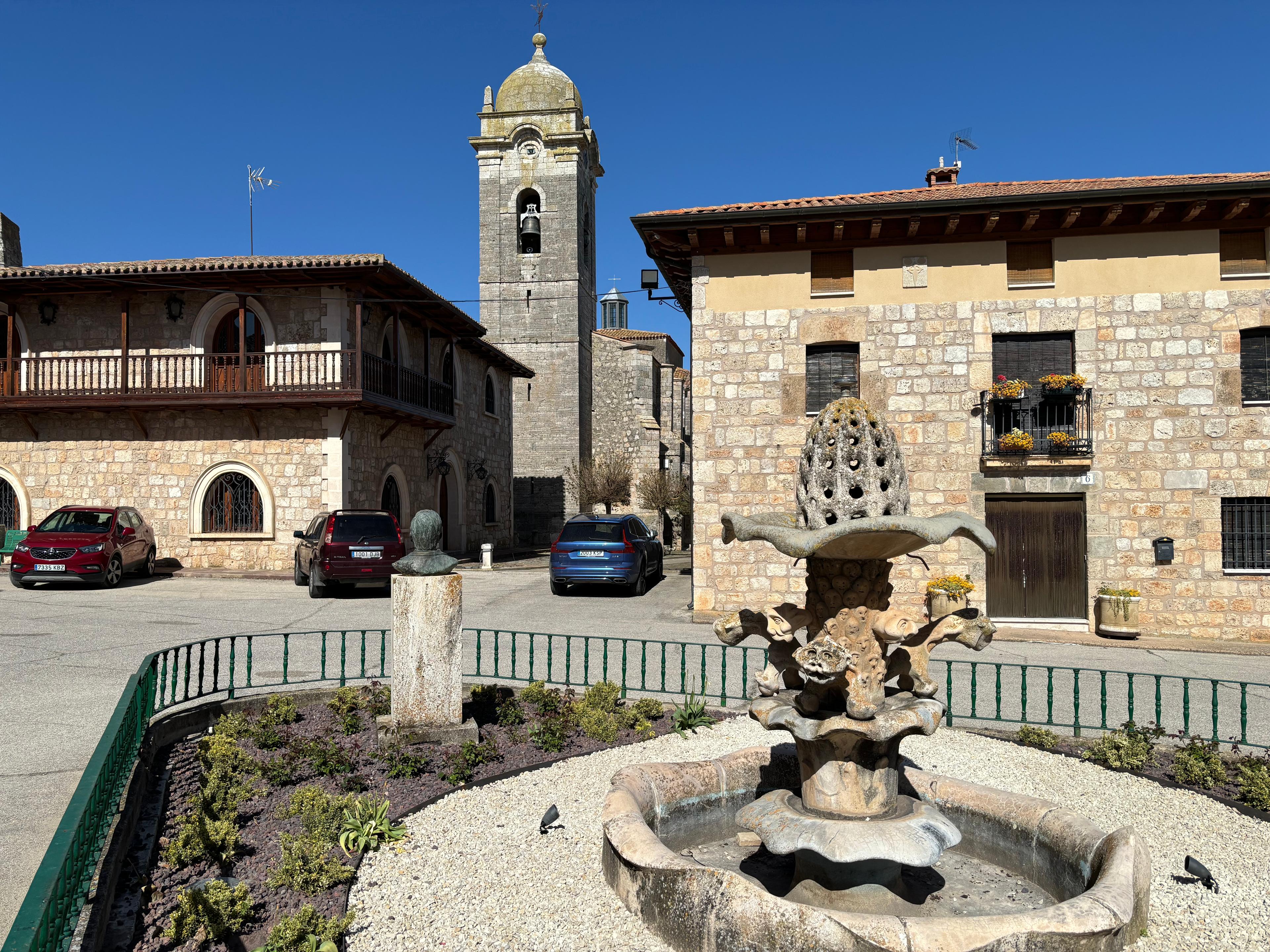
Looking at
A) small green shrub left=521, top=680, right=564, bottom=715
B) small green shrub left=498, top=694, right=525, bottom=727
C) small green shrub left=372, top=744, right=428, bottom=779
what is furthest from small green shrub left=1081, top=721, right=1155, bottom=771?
small green shrub left=372, top=744, right=428, bottom=779

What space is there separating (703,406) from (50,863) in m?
10.6

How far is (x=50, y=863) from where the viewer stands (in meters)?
2.80

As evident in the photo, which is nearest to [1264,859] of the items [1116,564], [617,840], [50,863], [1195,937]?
[1195,937]

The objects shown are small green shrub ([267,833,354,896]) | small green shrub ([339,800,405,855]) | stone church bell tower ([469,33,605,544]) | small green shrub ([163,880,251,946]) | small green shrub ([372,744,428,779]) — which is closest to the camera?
small green shrub ([163,880,251,946])

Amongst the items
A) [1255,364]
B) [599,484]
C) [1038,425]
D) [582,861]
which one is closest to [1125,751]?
[582,861]

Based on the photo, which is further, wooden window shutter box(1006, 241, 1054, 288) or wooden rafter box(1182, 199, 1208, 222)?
wooden window shutter box(1006, 241, 1054, 288)

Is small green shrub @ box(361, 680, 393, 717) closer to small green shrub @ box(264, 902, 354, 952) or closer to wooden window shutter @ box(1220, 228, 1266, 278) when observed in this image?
small green shrub @ box(264, 902, 354, 952)

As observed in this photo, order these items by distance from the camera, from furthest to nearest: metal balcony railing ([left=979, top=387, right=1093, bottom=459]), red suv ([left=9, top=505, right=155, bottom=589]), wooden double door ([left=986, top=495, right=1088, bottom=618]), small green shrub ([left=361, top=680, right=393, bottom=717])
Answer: red suv ([left=9, top=505, right=155, bottom=589])
wooden double door ([left=986, top=495, right=1088, bottom=618])
metal balcony railing ([left=979, top=387, right=1093, bottom=459])
small green shrub ([left=361, top=680, right=393, bottom=717])

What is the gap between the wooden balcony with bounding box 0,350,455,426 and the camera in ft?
59.3

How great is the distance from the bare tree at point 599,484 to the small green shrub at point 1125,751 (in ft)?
84.2

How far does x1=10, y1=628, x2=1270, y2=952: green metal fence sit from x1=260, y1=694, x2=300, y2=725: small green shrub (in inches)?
17.1

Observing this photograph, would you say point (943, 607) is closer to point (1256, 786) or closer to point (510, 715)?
point (1256, 786)

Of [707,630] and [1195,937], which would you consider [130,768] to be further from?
[707,630]

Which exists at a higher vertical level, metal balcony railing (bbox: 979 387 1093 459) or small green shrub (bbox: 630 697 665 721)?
metal balcony railing (bbox: 979 387 1093 459)
